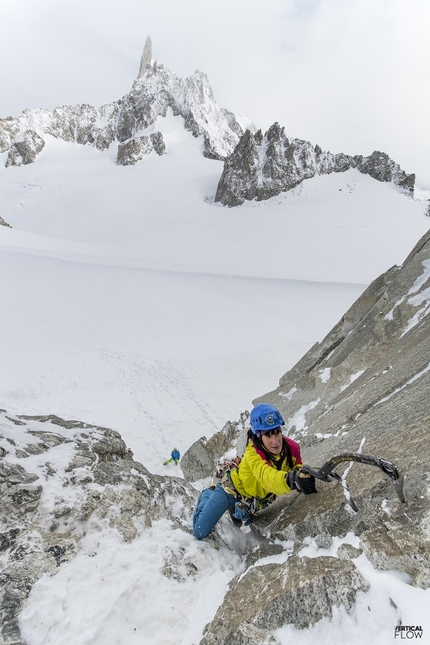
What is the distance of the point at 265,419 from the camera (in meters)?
3.83

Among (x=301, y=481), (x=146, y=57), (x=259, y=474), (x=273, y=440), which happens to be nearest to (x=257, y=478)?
(x=259, y=474)

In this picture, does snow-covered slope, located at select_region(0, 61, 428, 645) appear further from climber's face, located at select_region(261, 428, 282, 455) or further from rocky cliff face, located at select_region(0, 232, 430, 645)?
climber's face, located at select_region(261, 428, 282, 455)

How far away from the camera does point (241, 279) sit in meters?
34.1

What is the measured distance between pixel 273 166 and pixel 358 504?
73271 mm

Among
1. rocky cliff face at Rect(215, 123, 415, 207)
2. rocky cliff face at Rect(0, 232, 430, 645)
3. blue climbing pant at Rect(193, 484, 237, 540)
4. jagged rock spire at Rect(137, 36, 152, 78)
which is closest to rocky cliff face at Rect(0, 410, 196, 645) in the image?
rocky cliff face at Rect(0, 232, 430, 645)

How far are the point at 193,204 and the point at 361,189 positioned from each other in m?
31.5

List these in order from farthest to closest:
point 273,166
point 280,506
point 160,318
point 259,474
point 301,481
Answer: point 273,166 → point 160,318 → point 280,506 → point 259,474 → point 301,481

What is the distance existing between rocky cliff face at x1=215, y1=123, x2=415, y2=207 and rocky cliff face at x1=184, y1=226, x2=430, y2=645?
64.6 m

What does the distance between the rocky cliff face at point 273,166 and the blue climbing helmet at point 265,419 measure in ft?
222

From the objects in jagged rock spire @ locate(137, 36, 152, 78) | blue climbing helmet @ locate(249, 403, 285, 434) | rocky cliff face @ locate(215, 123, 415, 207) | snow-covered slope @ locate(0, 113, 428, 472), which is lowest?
snow-covered slope @ locate(0, 113, 428, 472)

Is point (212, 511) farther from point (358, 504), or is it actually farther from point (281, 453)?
point (358, 504)

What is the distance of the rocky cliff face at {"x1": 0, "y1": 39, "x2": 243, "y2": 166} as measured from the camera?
98.9 metres

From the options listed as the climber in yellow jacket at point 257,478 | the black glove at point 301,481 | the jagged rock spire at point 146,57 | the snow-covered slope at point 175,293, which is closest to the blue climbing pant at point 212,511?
the climber in yellow jacket at point 257,478

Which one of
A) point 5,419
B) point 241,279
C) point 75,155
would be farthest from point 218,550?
point 75,155
